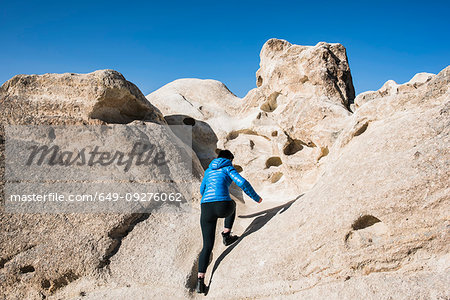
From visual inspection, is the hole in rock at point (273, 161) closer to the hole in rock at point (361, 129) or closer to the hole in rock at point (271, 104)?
the hole in rock at point (271, 104)

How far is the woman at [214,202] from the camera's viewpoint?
3.77 meters

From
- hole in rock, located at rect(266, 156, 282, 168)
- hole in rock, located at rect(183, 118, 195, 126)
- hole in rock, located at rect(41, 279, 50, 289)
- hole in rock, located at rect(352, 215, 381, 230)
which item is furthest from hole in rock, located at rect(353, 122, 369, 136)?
hole in rock, located at rect(183, 118, 195, 126)

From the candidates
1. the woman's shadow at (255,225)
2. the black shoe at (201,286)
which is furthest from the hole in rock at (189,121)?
the black shoe at (201,286)

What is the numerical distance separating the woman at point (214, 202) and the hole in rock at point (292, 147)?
3512 mm

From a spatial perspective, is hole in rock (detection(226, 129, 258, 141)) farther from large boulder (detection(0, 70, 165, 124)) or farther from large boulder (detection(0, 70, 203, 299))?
large boulder (detection(0, 70, 165, 124))

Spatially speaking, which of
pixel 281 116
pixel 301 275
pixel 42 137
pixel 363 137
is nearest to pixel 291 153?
pixel 281 116

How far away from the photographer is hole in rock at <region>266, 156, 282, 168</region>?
8.20 metres

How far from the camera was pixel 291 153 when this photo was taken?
7621 millimetres

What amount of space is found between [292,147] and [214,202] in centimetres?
411

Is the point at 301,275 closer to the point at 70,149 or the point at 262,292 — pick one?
the point at 262,292

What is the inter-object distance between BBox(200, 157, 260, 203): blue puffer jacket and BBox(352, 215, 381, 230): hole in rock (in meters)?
1.23

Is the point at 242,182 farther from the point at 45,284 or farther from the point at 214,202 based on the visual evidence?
the point at 45,284

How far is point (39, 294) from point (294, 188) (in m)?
4.73

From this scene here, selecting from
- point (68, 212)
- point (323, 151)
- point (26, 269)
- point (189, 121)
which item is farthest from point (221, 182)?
point (189, 121)
